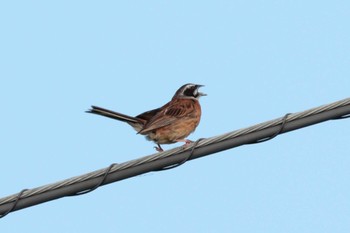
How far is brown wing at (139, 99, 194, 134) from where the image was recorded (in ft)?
40.8

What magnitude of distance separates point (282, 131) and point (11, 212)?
2.60 m

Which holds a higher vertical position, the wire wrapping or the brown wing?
the brown wing

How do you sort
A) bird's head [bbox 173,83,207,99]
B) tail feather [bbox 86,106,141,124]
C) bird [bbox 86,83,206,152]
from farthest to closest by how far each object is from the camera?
bird's head [bbox 173,83,207,99]
bird [bbox 86,83,206,152]
tail feather [bbox 86,106,141,124]

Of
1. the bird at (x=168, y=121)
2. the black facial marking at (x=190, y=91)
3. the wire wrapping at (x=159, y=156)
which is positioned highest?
the black facial marking at (x=190, y=91)

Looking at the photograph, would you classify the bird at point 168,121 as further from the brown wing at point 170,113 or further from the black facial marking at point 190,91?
the black facial marking at point 190,91

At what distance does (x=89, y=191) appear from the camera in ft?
28.6

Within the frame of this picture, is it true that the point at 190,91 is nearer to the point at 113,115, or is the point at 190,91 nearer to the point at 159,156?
the point at 113,115

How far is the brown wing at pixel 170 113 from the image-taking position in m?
12.4

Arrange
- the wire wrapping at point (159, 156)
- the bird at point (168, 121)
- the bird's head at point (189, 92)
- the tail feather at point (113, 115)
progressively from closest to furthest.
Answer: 1. the wire wrapping at point (159, 156)
2. the tail feather at point (113, 115)
3. the bird at point (168, 121)
4. the bird's head at point (189, 92)

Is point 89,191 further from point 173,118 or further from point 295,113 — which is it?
point 173,118

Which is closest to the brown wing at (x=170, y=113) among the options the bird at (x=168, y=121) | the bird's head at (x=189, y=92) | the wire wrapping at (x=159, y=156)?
the bird at (x=168, y=121)

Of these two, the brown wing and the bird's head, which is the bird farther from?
the bird's head

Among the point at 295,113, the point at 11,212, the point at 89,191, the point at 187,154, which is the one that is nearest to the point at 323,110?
the point at 295,113

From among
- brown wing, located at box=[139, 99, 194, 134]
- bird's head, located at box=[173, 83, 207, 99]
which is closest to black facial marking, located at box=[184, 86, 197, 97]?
bird's head, located at box=[173, 83, 207, 99]
